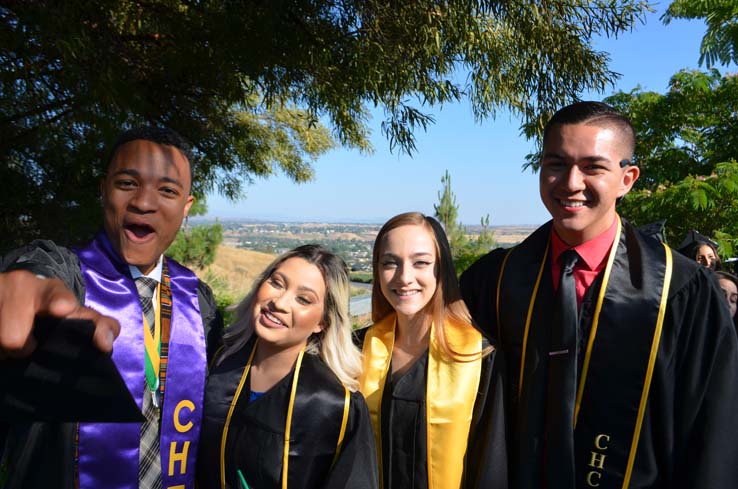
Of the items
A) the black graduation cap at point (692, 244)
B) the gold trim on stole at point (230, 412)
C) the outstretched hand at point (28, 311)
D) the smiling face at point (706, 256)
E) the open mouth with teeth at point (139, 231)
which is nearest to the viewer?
the outstretched hand at point (28, 311)

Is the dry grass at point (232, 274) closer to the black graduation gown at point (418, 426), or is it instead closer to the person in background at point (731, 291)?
the black graduation gown at point (418, 426)

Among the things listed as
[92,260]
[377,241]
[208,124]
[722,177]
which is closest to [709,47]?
[722,177]

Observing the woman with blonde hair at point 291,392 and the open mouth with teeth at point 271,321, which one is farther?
the open mouth with teeth at point 271,321

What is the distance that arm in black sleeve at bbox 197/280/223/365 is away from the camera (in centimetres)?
226

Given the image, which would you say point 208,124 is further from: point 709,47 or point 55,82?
point 709,47

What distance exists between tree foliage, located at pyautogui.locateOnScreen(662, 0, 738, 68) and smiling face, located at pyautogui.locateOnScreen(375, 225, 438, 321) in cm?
624

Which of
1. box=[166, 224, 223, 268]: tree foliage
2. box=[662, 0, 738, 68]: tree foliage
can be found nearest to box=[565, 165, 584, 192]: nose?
box=[662, 0, 738, 68]: tree foliage

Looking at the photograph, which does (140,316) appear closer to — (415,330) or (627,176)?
(415,330)

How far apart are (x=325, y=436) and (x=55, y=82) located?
363 cm

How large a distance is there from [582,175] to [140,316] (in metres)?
1.59

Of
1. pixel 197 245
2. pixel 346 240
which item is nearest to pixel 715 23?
pixel 197 245

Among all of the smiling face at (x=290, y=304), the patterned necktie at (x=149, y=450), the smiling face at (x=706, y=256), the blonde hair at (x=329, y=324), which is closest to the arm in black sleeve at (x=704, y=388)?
the blonde hair at (x=329, y=324)

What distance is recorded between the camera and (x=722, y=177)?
17.8 ft

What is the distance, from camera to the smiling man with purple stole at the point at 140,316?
6.08 feet
